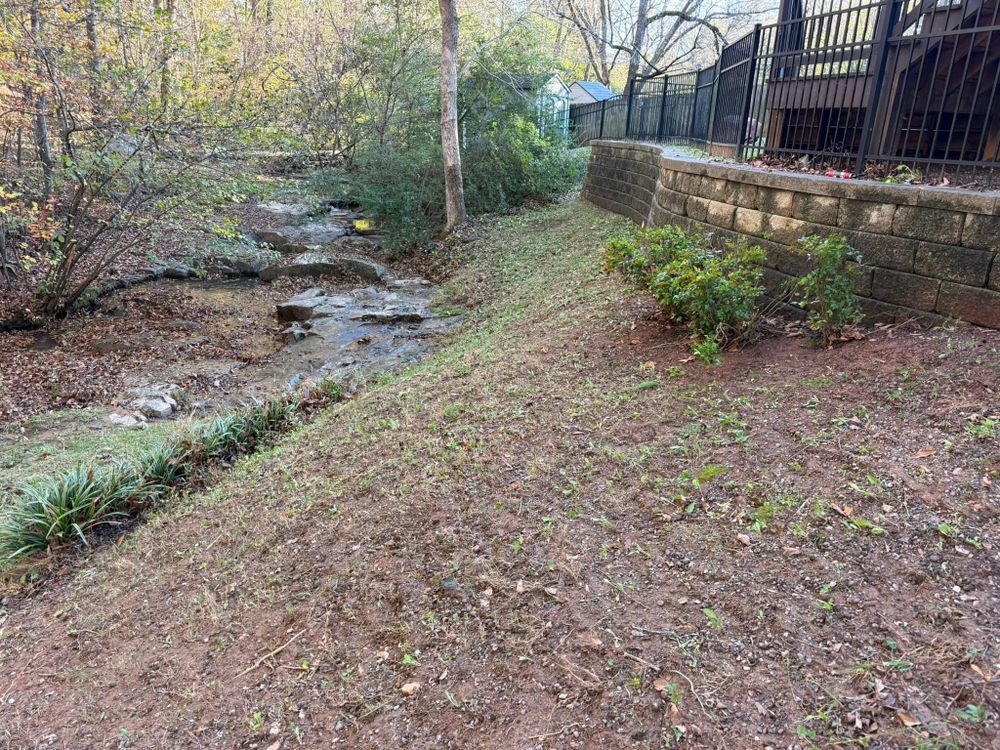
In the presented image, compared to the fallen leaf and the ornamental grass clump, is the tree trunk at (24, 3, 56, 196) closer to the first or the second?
the ornamental grass clump

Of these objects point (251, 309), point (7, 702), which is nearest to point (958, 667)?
point (7, 702)

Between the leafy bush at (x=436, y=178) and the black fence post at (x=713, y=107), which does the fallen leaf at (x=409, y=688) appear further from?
the leafy bush at (x=436, y=178)

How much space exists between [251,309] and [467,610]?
9.46 m

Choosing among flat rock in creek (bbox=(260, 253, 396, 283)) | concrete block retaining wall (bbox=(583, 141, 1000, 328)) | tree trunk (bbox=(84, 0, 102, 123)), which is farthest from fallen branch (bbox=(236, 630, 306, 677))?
flat rock in creek (bbox=(260, 253, 396, 283))

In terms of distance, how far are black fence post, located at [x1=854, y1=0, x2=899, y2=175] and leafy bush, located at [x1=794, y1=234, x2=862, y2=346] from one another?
3.48ft

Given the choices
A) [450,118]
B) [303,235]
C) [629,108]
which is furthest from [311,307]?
[629,108]

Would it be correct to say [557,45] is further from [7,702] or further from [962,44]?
[7,702]

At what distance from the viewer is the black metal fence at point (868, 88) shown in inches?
184

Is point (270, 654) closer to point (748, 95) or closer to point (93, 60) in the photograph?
point (748, 95)

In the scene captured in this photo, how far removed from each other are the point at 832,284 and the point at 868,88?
2.06 metres

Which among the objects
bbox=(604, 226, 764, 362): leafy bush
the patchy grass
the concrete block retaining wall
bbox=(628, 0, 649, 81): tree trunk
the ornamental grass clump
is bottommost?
the patchy grass

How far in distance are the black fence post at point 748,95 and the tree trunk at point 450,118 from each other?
761 cm

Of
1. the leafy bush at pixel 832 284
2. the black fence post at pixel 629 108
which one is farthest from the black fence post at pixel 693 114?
the leafy bush at pixel 832 284

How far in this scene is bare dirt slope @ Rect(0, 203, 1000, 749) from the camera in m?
2.38
